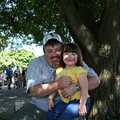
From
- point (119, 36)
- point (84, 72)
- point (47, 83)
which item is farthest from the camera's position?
point (119, 36)

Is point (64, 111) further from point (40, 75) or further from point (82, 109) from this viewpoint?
point (40, 75)

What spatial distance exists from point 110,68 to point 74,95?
3.45 meters

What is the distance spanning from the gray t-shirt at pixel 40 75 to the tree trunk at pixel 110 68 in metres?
3.05

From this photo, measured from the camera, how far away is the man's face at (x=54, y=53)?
3.92 meters

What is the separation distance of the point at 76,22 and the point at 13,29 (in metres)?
6.70

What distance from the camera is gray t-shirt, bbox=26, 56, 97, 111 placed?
12.7 feet

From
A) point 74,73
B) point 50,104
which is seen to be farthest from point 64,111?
point 74,73

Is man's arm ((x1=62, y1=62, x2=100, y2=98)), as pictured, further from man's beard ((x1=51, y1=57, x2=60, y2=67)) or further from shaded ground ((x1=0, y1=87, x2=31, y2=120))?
shaded ground ((x1=0, y1=87, x2=31, y2=120))

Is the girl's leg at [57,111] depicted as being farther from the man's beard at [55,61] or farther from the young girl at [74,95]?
the man's beard at [55,61]

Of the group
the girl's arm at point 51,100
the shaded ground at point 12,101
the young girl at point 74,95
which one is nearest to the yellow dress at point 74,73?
the young girl at point 74,95

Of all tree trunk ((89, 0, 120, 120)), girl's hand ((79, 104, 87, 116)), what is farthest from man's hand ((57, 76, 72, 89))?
tree trunk ((89, 0, 120, 120))

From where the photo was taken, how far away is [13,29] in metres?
13.5

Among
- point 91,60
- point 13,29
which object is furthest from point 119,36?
point 13,29

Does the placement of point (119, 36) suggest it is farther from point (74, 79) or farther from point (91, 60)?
point (74, 79)
